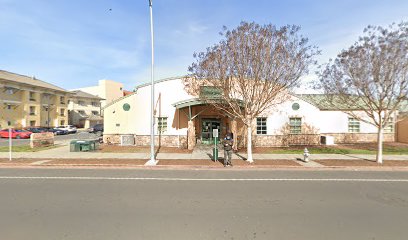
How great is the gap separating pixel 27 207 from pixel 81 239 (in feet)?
8.94

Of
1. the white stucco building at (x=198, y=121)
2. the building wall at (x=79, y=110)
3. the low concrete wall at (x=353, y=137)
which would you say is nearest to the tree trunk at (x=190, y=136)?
the white stucco building at (x=198, y=121)

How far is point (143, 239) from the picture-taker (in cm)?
409

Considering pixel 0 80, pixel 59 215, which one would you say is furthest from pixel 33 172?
pixel 0 80

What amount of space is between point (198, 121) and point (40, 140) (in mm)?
13311

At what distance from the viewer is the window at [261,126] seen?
64.4ft

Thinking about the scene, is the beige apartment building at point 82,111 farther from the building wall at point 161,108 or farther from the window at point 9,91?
the building wall at point 161,108

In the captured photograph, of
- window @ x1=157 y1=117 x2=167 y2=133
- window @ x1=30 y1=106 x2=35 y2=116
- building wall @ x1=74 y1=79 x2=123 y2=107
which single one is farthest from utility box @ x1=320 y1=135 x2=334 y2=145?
building wall @ x1=74 y1=79 x2=123 y2=107

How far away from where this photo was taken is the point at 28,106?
40.7m

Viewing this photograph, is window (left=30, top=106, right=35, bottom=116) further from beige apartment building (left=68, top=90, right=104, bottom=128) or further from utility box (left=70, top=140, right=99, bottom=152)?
utility box (left=70, top=140, right=99, bottom=152)

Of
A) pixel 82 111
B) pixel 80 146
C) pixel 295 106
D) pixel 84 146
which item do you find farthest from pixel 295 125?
pixel 82 111

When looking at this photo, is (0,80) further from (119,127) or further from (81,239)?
(81,239)

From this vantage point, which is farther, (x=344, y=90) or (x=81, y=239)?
(x=344, y=90)

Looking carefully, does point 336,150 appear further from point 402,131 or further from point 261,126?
point 402,131

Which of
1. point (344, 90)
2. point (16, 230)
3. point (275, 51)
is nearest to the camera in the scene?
point (16, 230)
